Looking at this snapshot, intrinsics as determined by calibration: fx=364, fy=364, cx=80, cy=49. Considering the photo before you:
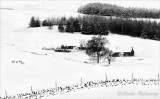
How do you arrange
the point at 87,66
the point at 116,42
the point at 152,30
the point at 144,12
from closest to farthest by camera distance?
the point at 87,66 → the point at 116,42 → the point at 152,30 → the point at 144,12

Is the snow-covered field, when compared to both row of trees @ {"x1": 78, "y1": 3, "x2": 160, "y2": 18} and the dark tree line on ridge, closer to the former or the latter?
the dark tree line on ridge

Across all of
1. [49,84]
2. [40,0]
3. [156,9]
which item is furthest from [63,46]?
[40,0]

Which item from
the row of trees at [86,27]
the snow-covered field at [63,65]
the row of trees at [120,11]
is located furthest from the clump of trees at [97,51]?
the row of trees at [120,11]

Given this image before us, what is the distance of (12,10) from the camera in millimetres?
131000

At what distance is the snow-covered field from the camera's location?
3866cm

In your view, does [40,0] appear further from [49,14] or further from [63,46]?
[63,46]

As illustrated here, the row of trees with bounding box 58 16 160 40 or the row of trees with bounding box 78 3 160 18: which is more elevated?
the row of trees with bounding box 78 3 160 18

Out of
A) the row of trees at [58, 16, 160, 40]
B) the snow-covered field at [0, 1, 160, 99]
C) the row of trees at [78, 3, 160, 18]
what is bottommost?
the snow-covered field at [0, 1, 160, 99]

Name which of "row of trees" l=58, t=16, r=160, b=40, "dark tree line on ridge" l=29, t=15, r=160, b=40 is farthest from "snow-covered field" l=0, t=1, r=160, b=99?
"row of trees" l=58, t=16, r=160, b=40

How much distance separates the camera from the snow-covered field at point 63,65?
3866cm

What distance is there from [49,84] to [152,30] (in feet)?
153

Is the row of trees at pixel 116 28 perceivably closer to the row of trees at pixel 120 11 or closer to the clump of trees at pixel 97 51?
the row of trees at pixel 120 11

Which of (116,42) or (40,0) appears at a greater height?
(40,0)

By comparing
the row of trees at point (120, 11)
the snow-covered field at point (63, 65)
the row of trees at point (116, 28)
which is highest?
the row of trees at point (120, 11)
